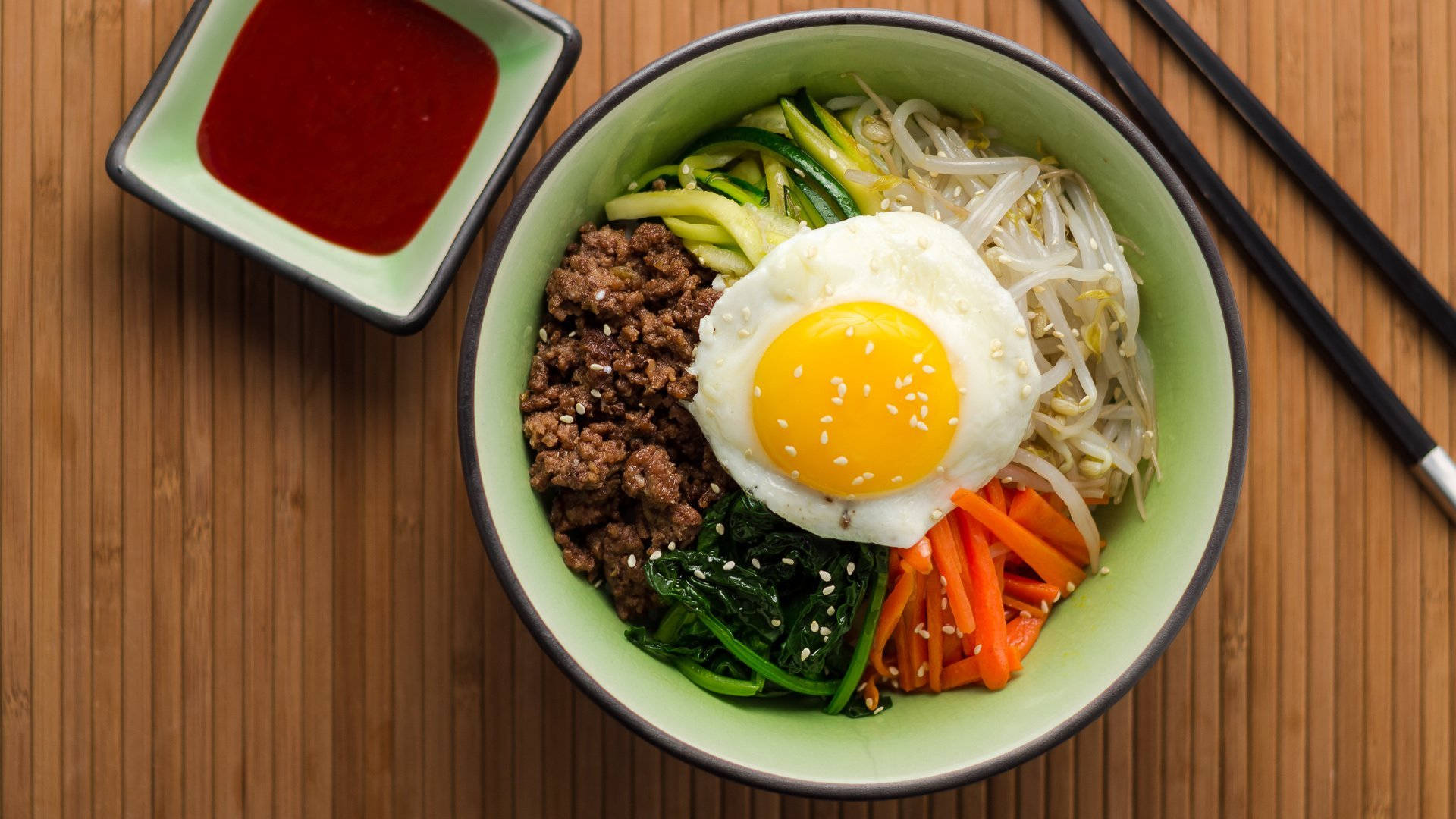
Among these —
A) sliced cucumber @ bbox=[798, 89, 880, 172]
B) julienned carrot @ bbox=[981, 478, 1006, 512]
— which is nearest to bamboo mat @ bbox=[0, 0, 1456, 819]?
sliced cucumber @ bbox=[798, 89, 880, 172]

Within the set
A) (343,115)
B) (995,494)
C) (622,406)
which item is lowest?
(995,494)

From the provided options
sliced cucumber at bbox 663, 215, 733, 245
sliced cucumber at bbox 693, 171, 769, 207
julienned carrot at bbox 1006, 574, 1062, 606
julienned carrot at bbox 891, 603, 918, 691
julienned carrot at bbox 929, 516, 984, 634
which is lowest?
julienned carrot at bbox 891, 603, 918, 691

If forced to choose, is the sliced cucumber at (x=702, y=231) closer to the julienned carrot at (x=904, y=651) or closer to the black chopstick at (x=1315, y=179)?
the julienned carrot at (x=904, y=651)

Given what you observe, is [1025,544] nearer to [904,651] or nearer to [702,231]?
[904,651]

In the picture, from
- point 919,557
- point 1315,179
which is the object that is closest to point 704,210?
point 919,557

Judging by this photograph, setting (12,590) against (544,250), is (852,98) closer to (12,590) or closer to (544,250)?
(544,250)

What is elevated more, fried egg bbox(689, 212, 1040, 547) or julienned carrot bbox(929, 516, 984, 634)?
fried egg bbox(689, 212, 1040, 547)

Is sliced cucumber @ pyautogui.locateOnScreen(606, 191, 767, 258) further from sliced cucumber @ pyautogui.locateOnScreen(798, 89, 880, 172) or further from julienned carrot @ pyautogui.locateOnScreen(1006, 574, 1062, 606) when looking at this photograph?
julienned carrot @ pyautogui.locateOnScreen(1006, 574, 1062, 606)
